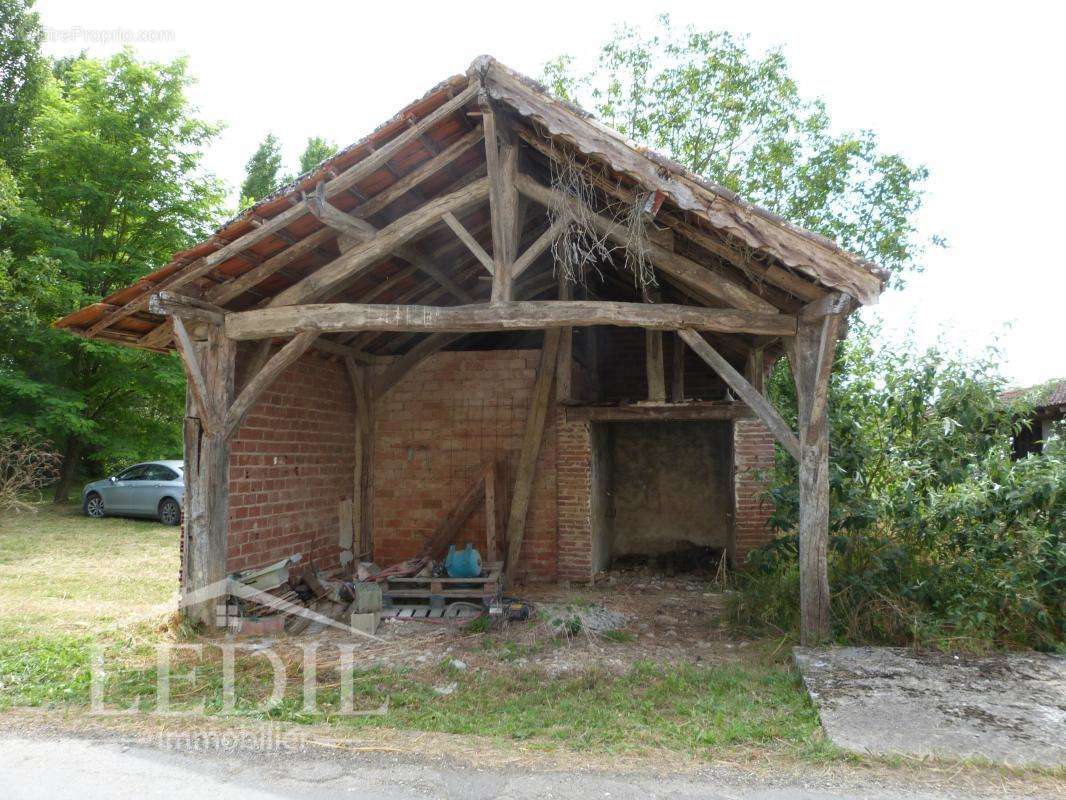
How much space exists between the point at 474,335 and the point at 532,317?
12.8 ft

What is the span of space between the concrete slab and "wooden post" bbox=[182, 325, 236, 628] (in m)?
4.98

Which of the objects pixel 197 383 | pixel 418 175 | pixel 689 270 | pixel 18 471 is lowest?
pixel 18 471

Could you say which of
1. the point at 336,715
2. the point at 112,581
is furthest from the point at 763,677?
the point at 112,581

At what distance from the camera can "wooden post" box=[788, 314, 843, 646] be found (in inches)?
219

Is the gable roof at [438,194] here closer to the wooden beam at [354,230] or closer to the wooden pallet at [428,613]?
the wooden beam at [354,230]

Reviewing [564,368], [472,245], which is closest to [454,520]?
[564,368]

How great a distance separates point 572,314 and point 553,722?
10.3 feet

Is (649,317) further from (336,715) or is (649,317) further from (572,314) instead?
(336,715)

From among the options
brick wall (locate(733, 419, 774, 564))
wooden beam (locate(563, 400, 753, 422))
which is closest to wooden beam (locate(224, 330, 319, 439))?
wooden beam (locate(563, 400, 753, 422))

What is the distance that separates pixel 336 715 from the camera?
434cm

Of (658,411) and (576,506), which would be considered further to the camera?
(576,506)

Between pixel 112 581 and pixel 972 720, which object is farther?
pixel 112 581

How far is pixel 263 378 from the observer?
6.14 meters

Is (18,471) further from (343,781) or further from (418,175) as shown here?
(343,781)
